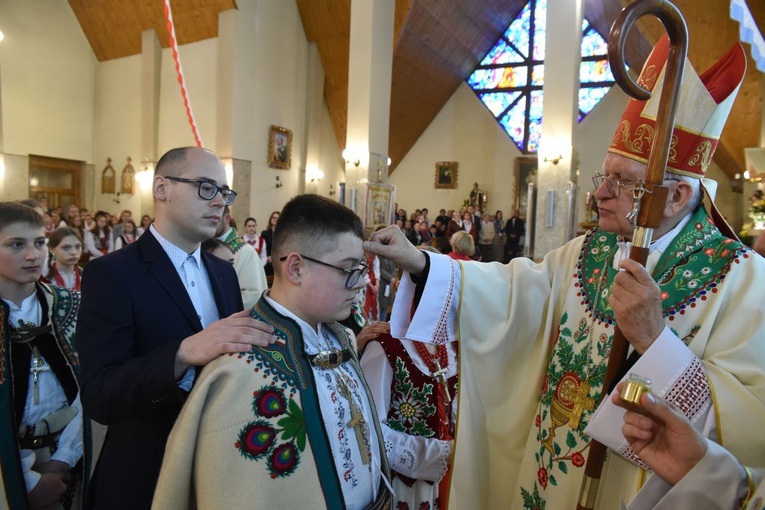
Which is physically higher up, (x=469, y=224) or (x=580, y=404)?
(x=469, y=224)

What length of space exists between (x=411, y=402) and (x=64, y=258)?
9.75 feet

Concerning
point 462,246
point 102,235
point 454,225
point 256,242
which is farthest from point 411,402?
point 454,225

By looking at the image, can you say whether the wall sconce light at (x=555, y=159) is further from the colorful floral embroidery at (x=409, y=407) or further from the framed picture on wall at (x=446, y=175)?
the colorful floral embroidery at (x=409, y=407)

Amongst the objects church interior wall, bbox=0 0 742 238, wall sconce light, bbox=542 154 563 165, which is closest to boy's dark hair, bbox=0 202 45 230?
wall sconce light, bbox=542 154 563 165

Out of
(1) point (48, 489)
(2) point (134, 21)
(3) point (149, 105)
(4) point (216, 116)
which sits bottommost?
(1) point (48, 489)

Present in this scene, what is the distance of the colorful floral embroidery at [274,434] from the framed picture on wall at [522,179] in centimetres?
1559

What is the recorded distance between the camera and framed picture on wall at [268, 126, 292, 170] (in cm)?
1355

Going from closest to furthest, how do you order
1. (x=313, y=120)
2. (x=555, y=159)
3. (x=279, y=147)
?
(x=555, y=159), (x=279, y=147), (x=313, y=120)

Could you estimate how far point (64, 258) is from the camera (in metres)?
3.84

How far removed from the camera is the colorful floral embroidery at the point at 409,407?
2.23m

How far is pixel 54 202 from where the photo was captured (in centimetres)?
1516

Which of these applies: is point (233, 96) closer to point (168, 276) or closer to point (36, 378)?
point (36, 378)

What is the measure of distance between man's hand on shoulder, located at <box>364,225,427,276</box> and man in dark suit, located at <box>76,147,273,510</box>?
472mm

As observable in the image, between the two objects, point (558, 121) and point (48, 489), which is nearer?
point (48, 489)
